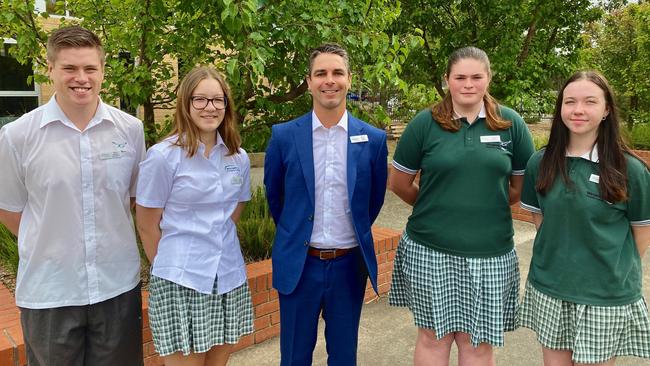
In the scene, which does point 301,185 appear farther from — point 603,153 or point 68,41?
point 603,153

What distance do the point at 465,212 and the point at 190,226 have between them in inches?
54.4

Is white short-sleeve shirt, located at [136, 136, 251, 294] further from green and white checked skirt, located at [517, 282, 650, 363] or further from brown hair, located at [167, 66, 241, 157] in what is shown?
green and white checked skirt, located at [517, 282, 650, 363]

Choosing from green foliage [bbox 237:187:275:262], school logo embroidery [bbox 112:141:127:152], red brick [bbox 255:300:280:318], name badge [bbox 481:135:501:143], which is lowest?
red brick [bbox 255:300:280:318]

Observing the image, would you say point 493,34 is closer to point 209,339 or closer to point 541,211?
point 541,211

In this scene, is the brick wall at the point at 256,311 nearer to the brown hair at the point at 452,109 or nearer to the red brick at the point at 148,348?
the red brick at the point at 148,348

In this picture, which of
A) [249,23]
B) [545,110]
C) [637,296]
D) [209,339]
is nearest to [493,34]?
[545,110]

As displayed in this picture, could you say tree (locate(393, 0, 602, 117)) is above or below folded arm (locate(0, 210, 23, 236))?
above

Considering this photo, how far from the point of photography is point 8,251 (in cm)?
463

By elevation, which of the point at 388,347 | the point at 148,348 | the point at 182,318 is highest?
the point at 182,318

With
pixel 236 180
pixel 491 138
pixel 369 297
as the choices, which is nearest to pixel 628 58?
pixel 369 297

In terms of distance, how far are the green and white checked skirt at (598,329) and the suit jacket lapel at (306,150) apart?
1.28 metres

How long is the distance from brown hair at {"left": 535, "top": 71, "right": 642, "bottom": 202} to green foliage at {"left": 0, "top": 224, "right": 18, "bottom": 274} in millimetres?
4037

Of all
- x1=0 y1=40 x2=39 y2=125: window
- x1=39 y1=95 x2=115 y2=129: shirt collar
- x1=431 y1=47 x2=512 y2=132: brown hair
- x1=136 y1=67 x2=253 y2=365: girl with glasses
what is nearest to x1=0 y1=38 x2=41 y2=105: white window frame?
x1=0 y1=40 x2=39 y2=125: window

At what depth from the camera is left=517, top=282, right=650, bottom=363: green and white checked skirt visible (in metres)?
2.39
